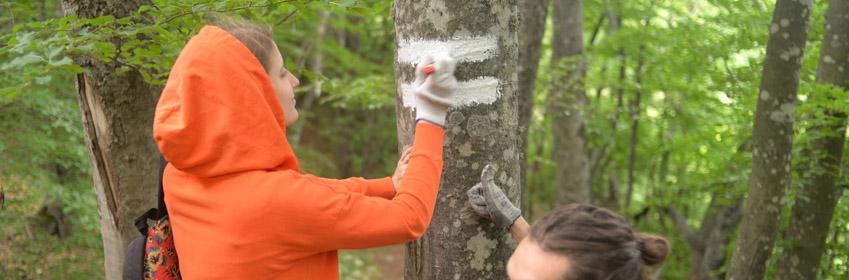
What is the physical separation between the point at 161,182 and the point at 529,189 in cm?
1095

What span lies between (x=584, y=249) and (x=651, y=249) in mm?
217

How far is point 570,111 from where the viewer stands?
883 cm

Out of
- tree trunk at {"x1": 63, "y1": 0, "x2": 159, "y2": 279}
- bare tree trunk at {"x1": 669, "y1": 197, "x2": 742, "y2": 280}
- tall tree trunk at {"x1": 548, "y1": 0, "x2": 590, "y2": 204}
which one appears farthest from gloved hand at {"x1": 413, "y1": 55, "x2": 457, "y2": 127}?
bare tree trunk at {"x1": 669, "y1": 197, "x2": 742, "y2": 280}

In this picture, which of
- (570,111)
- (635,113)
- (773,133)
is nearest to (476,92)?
(773,133)

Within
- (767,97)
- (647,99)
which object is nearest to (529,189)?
(647,99)

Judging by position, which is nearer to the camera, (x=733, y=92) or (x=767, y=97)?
(x=767, y=97)

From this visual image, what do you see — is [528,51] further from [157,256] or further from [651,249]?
[157,256]

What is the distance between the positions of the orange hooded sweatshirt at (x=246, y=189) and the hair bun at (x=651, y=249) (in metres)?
0.65

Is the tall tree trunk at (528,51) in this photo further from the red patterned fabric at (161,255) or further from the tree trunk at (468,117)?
the red patterned fabric at (161,255)

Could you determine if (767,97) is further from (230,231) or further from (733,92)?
(230,231)

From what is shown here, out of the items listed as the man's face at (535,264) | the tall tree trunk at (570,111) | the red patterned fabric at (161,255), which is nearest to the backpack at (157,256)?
the red patterned fabric at (161,255)

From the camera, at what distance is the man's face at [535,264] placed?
1.90m

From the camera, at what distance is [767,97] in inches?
170

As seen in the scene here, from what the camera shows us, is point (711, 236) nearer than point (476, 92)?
No
